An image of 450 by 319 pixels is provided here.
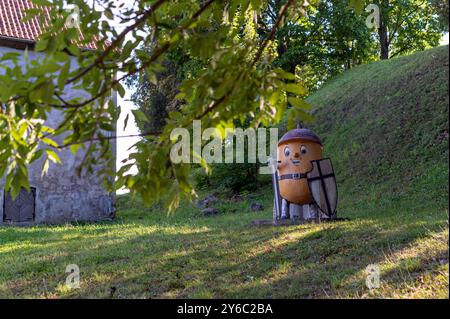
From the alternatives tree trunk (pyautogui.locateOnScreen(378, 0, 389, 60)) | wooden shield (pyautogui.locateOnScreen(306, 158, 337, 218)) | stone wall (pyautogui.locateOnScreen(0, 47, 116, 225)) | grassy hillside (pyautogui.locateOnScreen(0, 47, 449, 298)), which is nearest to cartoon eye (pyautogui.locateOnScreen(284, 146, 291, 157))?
wooden shield (pyautogui.locateOnScreen(306, 158, 337, 218))

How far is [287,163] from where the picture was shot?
31.7ft

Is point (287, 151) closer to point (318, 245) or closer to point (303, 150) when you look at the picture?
point (303, 150)

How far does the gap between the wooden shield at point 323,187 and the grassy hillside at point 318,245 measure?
0.57 metres

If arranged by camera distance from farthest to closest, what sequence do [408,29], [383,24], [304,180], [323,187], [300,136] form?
[408,29]
[383,24]
[300,136]
[304,180]
[323,187]

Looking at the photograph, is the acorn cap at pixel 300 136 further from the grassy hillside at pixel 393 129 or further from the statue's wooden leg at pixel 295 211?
the grassy hillside at pixel 393 129

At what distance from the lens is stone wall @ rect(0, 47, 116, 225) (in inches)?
631

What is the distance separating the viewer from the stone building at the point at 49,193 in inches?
619

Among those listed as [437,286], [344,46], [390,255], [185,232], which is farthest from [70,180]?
[344,46]

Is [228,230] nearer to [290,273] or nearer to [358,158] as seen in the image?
[290,273]

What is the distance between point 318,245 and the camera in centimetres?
682

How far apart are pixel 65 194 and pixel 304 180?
9614 mm

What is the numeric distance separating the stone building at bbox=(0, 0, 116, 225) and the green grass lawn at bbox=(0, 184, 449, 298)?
242 inches

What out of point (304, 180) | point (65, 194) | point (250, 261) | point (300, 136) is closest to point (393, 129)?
point (300, 136)
